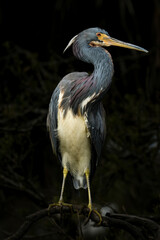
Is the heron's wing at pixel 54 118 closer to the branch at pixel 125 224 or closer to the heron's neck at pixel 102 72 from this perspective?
the heron's neck at pixel 102 72

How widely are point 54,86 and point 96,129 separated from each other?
136 cm

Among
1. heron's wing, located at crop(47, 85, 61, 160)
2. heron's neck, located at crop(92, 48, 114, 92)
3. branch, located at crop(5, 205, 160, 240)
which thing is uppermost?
heron's neck, located at crop(92, 48, 114, 92)

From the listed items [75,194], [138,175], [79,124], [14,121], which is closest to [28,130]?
[14,121]

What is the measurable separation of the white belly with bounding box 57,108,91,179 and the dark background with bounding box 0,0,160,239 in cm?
59

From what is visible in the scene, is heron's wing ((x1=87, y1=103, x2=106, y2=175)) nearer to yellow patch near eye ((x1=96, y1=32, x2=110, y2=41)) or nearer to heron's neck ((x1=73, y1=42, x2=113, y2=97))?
heron's neck ((x1=73, y1=42, x2=113, y2=97))

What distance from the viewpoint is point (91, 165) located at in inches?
112

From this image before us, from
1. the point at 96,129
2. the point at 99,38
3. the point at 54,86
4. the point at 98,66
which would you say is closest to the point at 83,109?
the point at 96,129

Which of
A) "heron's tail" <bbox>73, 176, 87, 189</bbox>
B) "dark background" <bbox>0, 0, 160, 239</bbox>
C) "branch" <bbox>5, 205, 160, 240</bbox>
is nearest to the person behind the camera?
"branch" <bbox>5, 205, 160, 240</bbox>

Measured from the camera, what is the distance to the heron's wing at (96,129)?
265 cm

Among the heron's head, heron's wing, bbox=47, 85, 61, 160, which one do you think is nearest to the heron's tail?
heron's wing, bbox=47, 85, 61, 160

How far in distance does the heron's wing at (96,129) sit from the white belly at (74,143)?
0.04 metres

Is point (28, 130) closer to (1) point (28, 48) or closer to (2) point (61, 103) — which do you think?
(2) point (61, 103)

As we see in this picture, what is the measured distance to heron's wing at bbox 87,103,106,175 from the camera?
2.65m

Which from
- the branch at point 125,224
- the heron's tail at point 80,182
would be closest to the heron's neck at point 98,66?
the heron's tail at point 80,182
